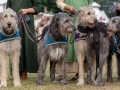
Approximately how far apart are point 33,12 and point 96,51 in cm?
215

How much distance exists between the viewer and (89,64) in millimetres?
8148

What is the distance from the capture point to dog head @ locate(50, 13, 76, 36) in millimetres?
7770

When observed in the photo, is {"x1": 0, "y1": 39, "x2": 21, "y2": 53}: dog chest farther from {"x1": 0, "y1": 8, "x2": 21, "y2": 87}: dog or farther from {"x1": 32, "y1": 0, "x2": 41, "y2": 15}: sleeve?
{"x1": 32, "y1": 0, "x2": 41, "y2": 15}: sleeve

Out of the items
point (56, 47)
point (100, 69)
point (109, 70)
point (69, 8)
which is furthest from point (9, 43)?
point (109, 70)

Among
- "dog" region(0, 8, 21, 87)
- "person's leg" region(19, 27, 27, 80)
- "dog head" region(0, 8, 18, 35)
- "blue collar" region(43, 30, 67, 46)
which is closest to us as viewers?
"dog head" region(0, 8, 18, 35)

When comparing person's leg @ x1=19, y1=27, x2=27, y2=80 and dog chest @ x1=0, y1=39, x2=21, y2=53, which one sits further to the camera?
person's leg @ x1=19, y1=27, x2=27, y2=80

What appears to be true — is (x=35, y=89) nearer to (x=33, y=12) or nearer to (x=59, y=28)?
(x=59, y=28)

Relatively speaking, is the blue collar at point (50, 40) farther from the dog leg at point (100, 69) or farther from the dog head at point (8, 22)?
the dog leg at point (100, 69)

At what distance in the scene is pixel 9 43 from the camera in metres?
8.04

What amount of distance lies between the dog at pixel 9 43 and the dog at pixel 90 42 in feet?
4.77

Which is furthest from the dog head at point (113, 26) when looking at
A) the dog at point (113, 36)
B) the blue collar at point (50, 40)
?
the blue collar at point (50, 40)

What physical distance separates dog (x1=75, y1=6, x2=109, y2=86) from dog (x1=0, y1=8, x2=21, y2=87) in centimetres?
145

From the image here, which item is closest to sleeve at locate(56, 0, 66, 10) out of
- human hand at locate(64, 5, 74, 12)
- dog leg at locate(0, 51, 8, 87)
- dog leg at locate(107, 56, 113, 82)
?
human hand at locate(64, 5, 74, 12)

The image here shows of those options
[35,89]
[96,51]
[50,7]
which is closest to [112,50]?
[96,51]
